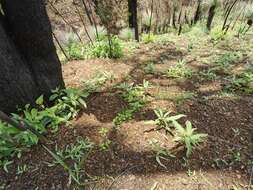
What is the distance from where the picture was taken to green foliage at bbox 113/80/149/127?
2531mm

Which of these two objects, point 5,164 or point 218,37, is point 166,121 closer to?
Result: point 5,164

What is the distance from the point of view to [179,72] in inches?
139

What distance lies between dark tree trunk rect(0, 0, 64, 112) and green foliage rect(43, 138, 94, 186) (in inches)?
25.2

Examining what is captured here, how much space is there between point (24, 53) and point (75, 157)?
108 cm

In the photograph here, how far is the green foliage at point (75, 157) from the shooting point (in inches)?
78.5

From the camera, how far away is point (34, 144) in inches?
89.7

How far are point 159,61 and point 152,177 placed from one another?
2346mm

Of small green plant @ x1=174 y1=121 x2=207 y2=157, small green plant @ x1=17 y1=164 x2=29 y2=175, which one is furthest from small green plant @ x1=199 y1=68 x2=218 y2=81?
small green plant @ x1=17 y1=164 x2=29 y2=175

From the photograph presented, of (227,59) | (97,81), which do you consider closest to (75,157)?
(97,81)

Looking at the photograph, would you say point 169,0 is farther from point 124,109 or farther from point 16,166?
point 16,166

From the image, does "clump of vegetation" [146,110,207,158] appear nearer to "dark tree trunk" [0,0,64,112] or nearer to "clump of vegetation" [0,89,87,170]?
"clump of vegetation" [0,89,87,170]

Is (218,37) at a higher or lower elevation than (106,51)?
lower

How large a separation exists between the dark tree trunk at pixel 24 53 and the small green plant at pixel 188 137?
133cm

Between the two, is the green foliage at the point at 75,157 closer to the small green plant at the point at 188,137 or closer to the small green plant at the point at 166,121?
the small green plant at the point at 166,121
